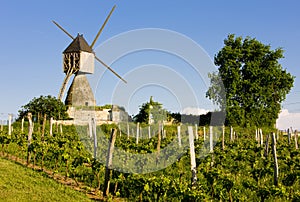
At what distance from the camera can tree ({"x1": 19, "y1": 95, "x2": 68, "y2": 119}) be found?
35.2m

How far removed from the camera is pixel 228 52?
43.5 meters

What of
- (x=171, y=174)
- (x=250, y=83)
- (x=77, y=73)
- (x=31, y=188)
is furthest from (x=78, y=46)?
(x=31, y=188)

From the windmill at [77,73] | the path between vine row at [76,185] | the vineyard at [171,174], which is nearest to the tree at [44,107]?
the windmill at [77,73]

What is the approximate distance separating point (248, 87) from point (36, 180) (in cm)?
3597

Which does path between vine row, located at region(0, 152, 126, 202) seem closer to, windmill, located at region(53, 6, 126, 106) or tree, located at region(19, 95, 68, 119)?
tree, located at region(19, 95, 68, 119)

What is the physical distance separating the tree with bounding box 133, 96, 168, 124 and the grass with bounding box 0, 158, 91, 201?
3185 cm

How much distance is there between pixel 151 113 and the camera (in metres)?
44.0

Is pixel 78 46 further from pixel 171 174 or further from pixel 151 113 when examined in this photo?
pixel 171 174

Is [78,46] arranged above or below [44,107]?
above

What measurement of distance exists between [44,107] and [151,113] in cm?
1356

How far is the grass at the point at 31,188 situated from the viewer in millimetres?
8812

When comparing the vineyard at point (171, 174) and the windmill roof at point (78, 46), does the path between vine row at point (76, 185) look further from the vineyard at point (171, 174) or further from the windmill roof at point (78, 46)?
the windmill roof at point (78, 46)

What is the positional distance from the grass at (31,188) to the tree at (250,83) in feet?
108

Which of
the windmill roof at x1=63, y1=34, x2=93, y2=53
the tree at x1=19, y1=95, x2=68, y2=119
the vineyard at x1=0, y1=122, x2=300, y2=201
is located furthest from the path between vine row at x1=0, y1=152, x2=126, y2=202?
the windmill roof at x1=63, y1=34, x2=93, y2=53
